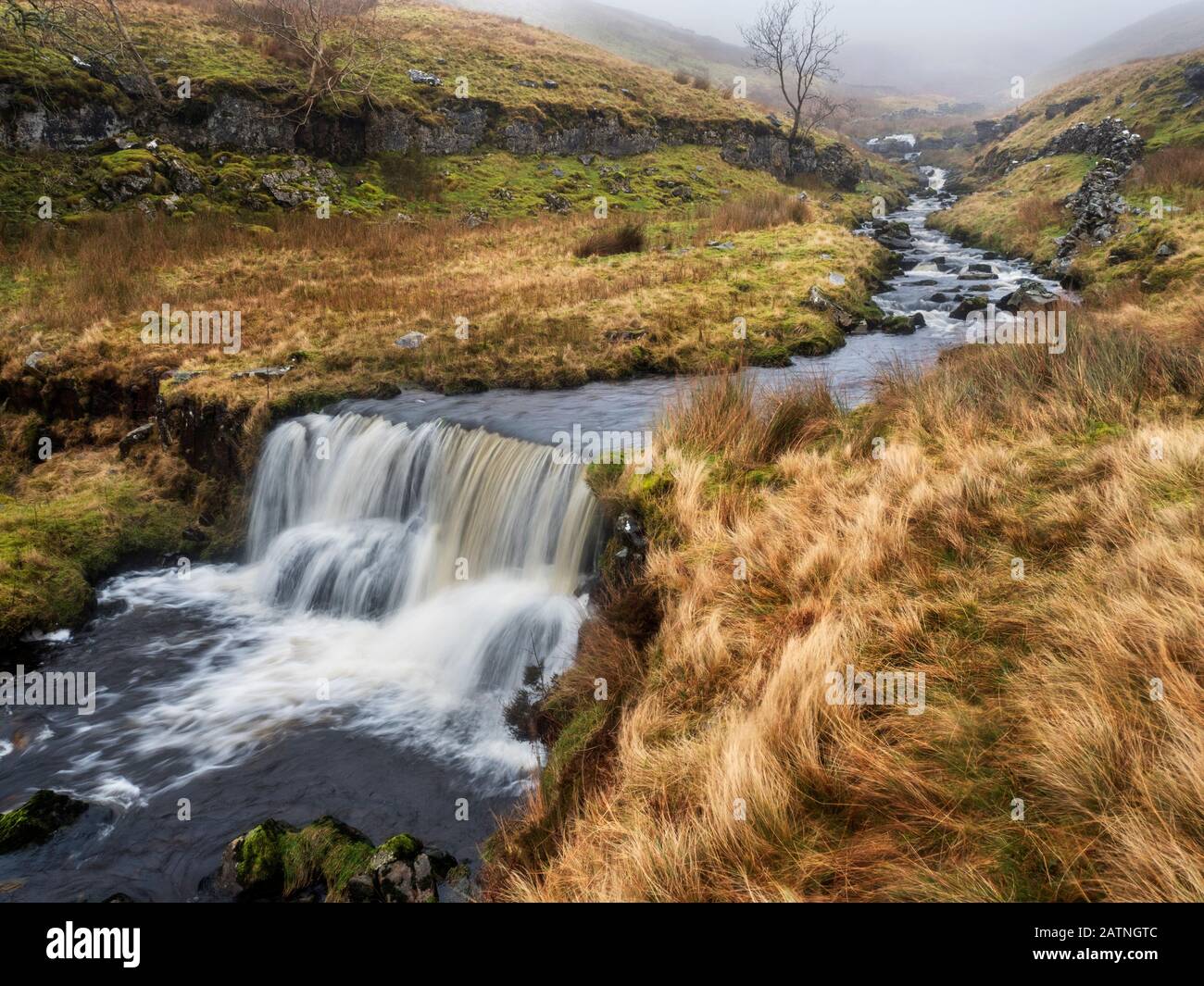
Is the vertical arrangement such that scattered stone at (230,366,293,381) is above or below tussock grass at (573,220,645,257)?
below

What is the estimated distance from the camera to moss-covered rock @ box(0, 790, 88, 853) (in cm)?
563

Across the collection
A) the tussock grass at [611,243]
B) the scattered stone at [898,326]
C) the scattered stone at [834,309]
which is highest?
the tussock grass at [611,243]

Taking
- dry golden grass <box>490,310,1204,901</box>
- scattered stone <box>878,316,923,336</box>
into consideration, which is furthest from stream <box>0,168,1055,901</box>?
scattered stone <box>878,316,923,336</box>

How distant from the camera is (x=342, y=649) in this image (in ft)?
28.6

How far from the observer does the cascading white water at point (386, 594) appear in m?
7.26

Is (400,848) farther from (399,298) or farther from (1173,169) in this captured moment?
(1173,169)

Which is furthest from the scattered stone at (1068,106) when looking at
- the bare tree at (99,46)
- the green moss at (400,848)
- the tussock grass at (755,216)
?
the green moss at (400,848)

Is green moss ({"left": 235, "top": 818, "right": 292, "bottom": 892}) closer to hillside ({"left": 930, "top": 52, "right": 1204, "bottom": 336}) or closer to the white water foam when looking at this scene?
the white water foam

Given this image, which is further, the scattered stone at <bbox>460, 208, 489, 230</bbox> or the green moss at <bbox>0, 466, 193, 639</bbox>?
the scattered stone at <bbox>460, 208, 489, 230</bbox>

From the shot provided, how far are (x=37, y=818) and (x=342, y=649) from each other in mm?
3392

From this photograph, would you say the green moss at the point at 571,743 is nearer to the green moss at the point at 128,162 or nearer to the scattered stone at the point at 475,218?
the scattered stone at the point at 475,218

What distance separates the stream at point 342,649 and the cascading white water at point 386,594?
0.03 meters

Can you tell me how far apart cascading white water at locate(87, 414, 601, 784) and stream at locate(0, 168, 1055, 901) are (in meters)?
0.03

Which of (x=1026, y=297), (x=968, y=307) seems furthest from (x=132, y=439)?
(x=1026, y=297)
